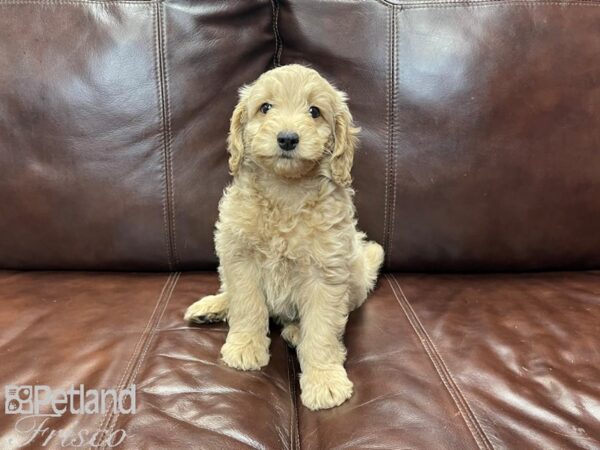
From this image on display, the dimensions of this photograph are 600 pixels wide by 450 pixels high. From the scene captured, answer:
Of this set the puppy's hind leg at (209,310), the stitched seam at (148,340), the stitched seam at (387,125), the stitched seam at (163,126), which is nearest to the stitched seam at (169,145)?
the stitched seam at (163,126)

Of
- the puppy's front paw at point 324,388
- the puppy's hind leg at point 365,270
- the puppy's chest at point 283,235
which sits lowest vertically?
the puppy's front paw at point 324,388

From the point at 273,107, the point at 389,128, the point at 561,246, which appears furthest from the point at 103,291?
the point at 561,246

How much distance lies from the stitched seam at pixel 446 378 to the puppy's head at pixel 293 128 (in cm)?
53

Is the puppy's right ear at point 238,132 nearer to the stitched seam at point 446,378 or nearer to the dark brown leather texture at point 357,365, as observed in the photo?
the dark brown leather texture at point 357,365

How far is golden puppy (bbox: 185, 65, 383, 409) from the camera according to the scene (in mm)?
1594

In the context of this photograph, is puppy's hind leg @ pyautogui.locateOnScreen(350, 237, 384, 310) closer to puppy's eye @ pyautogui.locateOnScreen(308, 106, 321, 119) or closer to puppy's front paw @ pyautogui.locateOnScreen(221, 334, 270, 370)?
puppy's front paw @ pyautogui.locateOnScreen(221, 334, 270, 370)

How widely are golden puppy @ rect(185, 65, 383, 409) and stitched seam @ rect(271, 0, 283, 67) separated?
1.60 ft

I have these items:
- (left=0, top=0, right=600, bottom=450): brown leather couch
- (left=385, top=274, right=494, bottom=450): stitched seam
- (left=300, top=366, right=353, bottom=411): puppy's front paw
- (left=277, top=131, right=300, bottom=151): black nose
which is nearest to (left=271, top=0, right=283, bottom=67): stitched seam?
(left=0, top=0, right=600, bottom=450): brown leather couch

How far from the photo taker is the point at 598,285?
206 cm

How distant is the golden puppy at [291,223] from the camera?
5.23ft

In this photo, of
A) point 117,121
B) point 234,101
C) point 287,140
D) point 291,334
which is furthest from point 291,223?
point 117,121

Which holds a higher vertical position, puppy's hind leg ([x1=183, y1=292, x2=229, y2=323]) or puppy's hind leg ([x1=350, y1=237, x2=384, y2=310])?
puppy's hind leg ([x1=350, y1=237, x2=384, y2=310])

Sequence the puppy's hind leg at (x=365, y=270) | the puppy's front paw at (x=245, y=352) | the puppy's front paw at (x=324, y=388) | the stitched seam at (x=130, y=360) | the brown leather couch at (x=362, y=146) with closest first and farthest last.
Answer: the stitched seam at (x=130, y=360) < the puppy's front paw at (x=324, y=388) < the puppy's front paw at (x=245, y=352) < the puppy's hind leg at (x=365, y=270) < the brown leather couch at (x=362, y=146)

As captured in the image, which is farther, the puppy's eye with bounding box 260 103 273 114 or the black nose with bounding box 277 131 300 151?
the puppy's eye with bounding box 260 103 273 114
